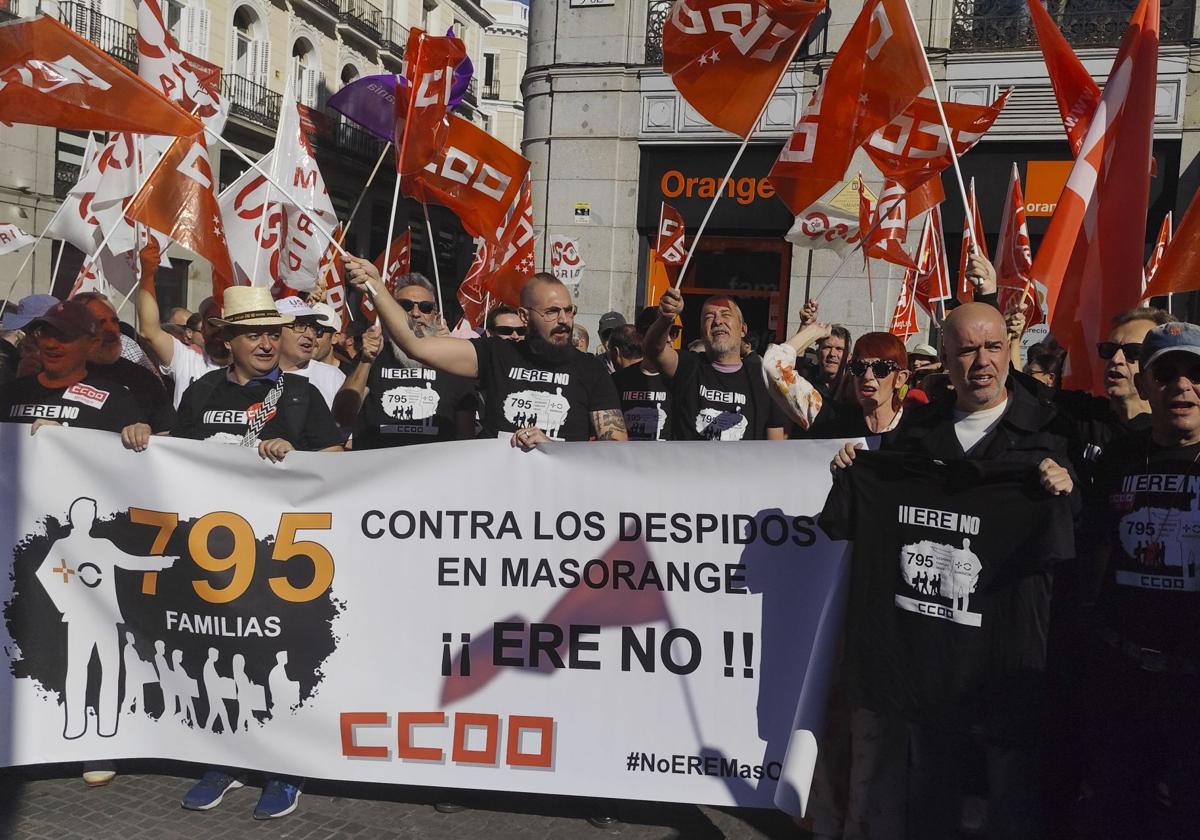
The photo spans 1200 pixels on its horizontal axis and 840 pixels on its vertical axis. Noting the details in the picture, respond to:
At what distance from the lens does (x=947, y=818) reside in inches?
131

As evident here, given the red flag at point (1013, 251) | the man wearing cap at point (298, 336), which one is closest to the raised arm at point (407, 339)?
the man wearing cap at point (298, 336)

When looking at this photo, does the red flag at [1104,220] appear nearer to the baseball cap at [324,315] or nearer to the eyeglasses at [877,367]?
the eyeglasses at [877,367]

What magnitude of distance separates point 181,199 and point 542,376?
10.9 feet

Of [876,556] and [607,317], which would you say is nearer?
[876,556]

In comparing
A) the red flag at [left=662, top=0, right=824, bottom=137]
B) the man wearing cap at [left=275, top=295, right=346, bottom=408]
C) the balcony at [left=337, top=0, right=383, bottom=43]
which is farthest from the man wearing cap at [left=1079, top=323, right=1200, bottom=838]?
the balcony at [left=337, top=0, right=383, bottom=43]

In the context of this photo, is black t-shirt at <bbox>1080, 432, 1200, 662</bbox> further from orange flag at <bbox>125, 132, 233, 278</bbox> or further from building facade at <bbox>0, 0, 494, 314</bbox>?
building facade at <bbox>0, 0, 494, 314</bbox>

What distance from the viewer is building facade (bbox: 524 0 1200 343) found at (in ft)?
46.0

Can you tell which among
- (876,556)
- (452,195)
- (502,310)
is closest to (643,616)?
(876,556)

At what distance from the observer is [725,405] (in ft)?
16.9

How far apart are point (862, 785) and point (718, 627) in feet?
2.37

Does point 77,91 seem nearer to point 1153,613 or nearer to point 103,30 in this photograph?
point 1153,613

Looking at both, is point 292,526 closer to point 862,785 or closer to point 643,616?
point 643,616

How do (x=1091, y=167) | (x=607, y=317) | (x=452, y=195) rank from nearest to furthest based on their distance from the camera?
1. (x=1091, y=167)
2. (x=452, y=195)
3. (x=607, y=317)

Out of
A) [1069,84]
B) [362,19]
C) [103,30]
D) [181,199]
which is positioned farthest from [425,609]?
[362,19]
